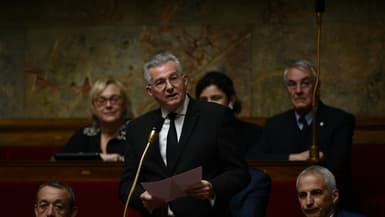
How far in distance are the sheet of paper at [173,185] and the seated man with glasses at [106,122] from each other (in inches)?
83.8

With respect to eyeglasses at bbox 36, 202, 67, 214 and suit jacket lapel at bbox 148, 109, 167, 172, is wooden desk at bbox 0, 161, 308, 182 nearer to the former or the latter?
eyeglasses at bbox 36, 202, 67, 214

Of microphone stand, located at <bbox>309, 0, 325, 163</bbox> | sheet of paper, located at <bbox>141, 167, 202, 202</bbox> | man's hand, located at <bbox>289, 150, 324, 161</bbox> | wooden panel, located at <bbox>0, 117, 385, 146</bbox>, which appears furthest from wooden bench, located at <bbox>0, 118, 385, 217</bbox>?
sheet of paper, located at <bbox>141, 167, 202, 202</bbox>

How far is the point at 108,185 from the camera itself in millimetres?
6293

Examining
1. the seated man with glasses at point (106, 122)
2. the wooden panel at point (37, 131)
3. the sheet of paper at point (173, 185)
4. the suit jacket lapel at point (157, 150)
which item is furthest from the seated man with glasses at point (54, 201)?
the wooden panel at point (37, 131)

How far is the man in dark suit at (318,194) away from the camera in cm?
532

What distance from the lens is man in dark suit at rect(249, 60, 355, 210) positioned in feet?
20.9

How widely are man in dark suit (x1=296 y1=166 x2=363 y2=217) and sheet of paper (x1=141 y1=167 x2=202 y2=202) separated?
889 millimetres

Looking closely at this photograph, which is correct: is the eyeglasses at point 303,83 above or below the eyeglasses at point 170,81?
below

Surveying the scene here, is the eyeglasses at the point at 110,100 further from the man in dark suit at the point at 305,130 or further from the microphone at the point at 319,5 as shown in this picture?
the microphone at the point at 319,5

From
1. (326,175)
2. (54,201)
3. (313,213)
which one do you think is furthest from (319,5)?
(54,201)

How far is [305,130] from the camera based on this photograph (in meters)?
6.66

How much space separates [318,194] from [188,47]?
326cm

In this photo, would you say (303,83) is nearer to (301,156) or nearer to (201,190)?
(301,156)

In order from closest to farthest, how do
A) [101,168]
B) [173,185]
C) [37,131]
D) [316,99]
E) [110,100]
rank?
[173,185] → [101,168] → [316,99] → [110,100] → [37,131]
